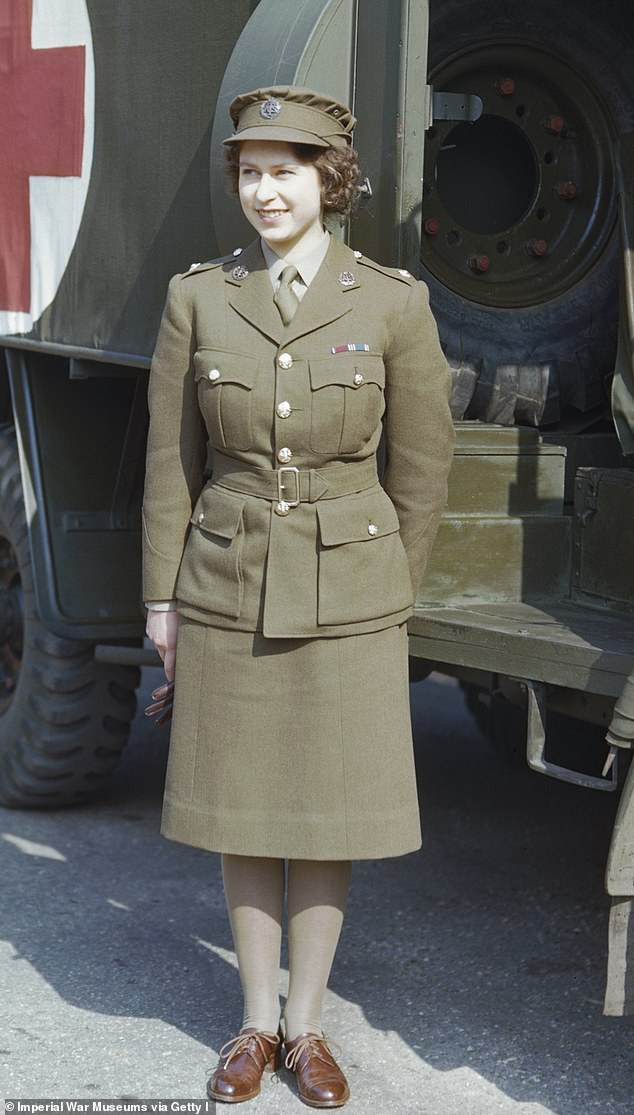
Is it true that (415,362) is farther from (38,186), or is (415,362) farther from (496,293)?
(38,186)

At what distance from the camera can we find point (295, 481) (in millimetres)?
2965

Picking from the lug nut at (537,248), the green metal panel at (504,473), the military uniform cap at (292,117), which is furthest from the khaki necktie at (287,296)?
the lug nut at (537,248)

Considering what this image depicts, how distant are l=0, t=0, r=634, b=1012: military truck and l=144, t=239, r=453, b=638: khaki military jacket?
1.01ft

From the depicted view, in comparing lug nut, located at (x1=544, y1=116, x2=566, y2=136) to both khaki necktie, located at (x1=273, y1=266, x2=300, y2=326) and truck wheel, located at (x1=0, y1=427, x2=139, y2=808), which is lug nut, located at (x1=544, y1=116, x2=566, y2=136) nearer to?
khaki necktie, located at (x1=273, y1=266, x2=300, y2=326)

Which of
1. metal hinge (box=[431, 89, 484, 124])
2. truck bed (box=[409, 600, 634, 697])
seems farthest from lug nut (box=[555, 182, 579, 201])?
truck bed (box=[409, 600, 634, 697])

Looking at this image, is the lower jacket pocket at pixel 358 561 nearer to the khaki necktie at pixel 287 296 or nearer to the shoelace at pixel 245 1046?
the khaki necktie at pixel 287 296

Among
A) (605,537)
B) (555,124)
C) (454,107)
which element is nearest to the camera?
(454,107)

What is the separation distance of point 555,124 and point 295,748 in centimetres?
165

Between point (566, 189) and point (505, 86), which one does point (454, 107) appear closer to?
point (505, 86)

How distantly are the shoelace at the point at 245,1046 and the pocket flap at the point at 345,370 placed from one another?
1.12 metres

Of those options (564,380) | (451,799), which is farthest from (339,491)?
(451,799)

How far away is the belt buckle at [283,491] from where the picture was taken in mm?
2963

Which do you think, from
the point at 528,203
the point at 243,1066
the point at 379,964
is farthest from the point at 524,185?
the point at 243,1066

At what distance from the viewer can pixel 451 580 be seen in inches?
137
